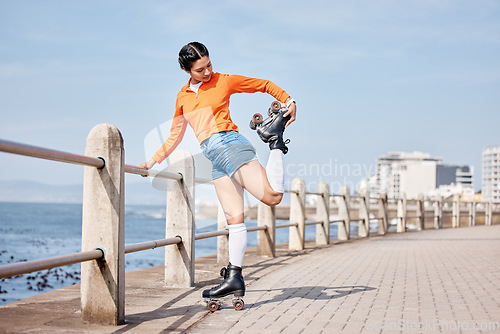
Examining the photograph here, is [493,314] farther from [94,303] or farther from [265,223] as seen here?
[265,223]

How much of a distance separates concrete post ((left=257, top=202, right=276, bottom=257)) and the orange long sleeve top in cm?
453

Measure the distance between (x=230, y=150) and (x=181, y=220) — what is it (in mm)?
1503

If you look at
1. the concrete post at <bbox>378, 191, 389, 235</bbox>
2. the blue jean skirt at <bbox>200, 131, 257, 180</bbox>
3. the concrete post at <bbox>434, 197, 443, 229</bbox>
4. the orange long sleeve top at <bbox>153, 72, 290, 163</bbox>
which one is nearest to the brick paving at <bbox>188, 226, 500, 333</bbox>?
the blue jean skirt at <bbox>200, 131, 257, 180</bbox>

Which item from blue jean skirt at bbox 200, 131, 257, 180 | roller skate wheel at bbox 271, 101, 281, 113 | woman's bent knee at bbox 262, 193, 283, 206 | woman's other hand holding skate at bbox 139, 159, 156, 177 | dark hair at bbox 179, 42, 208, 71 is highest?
dark hair at bbox 179, 42, 208, 71

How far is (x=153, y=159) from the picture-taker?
4355 millimetres

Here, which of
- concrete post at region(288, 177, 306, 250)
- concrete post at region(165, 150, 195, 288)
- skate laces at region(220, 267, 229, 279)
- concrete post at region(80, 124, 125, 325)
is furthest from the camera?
concrete post at region(288, 177, 306, 250)

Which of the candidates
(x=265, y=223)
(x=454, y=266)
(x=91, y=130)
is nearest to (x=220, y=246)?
(x=265, y=223)

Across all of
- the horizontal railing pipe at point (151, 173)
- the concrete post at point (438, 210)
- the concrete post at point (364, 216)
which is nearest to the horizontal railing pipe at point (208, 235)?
the horizontal railing pipe at point (151, 173)

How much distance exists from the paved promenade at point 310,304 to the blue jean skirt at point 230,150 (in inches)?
39.1

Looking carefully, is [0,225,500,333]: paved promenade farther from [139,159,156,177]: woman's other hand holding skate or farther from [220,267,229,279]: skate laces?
[139,159,156,177]: woman's other hand holding skate

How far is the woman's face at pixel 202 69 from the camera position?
3986mm

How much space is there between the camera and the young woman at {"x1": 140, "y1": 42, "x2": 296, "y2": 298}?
400 cm

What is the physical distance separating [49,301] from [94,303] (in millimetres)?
968

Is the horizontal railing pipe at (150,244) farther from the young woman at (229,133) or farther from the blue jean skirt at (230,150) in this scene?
the blue jean skirt at (230,150)
